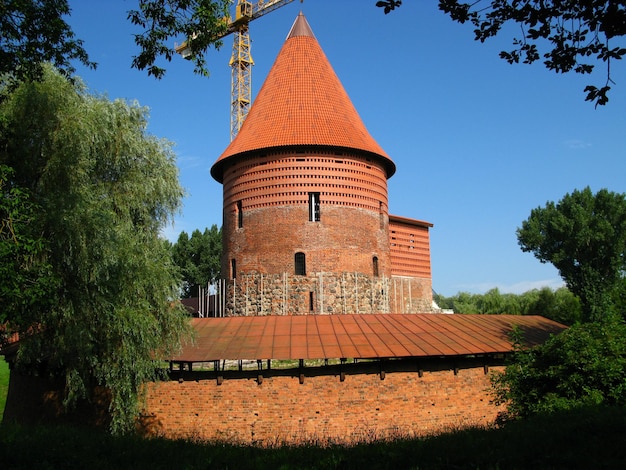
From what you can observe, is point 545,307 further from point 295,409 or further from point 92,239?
point 92,239

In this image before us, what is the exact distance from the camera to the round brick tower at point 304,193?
19891mm

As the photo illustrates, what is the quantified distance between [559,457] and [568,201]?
3074cm

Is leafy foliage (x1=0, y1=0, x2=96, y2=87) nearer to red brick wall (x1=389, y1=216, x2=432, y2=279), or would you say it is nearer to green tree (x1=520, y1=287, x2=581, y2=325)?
red brick wall (x1=389, y1=216, x2=432, y2=279)

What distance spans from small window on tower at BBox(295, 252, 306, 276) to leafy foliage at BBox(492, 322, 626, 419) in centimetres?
942

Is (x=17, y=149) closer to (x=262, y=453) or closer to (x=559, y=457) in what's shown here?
(x=262, y=453)

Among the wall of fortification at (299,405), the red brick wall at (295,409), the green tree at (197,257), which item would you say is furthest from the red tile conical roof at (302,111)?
the green tree at (197,257)

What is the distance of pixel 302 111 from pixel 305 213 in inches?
159

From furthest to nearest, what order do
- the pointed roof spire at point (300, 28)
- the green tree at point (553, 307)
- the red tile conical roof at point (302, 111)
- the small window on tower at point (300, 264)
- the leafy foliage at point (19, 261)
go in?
the green tree at point (553, 307)
the pointed roof spire at point (300, 28)
the red tile conical roof at point (302, 111)
the small window on tower at point (300, 264)
the leafy foliage at point (19, 261)

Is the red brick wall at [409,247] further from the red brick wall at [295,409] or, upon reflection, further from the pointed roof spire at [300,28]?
the red brick wall at [295,409]

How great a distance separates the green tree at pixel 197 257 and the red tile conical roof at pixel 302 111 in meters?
19.6

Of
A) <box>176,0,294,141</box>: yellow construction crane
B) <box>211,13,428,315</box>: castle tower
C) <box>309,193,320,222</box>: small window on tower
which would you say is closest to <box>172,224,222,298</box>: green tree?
<box>176,0,294,141</box>: yellow construction crane

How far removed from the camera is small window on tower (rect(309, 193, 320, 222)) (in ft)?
66.3

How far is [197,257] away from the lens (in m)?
42.8

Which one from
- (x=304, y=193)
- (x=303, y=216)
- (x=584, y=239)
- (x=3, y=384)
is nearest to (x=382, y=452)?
(x=303, y=216)
